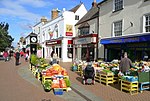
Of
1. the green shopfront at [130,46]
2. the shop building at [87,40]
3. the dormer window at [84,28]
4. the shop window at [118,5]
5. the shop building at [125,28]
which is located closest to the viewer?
the green shopfront at [130,46]

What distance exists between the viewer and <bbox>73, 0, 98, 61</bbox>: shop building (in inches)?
920

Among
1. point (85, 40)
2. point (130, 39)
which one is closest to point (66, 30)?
point (85, 40)

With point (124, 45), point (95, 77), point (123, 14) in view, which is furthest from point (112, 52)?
point (95, 77)

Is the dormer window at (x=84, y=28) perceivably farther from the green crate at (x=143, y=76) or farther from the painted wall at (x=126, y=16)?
the green crate at (x=143, y=76)

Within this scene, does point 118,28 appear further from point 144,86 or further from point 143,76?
point 143,76

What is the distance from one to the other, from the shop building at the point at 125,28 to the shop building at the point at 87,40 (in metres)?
1.50

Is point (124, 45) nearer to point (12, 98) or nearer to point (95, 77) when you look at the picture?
point (95, 77)

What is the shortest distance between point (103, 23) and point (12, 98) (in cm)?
1517

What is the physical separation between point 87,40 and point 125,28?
7.35m

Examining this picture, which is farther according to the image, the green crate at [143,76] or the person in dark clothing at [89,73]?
the person in dark clothing at [89,73]

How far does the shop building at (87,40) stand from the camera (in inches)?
920

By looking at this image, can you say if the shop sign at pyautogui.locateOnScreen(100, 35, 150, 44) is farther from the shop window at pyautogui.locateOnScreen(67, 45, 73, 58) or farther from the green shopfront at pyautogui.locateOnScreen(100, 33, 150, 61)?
the shop window at pyautogui.locateOnScreen(67, 45, 73, 58)

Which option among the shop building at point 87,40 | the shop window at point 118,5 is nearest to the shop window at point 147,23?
the shop window at point 118,5

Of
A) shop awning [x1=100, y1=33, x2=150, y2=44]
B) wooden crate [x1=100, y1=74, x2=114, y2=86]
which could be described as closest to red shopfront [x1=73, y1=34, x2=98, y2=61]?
shop awning [x1=100, y1=33, x2=150, y2=44]
